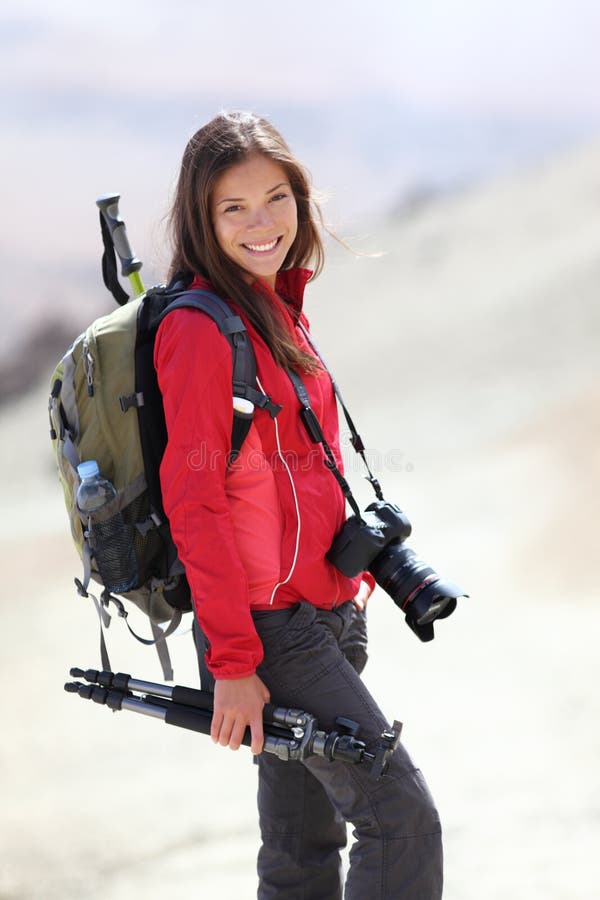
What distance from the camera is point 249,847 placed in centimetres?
383

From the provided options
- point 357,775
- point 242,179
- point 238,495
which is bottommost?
point 357,775

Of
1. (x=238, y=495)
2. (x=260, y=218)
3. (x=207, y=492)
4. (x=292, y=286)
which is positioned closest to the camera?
(x=207, y=492)

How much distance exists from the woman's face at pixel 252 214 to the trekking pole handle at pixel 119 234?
377 millimetres

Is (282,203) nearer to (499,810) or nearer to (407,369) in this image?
(499,810)

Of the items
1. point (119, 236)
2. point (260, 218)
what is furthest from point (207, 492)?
point (119, 236)

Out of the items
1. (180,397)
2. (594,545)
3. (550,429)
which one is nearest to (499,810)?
(180,397)

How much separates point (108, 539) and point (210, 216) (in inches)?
29.2

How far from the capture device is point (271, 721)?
2.27 metres

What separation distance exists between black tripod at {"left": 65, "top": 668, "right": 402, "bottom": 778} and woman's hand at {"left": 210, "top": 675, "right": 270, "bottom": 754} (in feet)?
0.08

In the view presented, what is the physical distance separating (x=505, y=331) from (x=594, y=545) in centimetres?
773

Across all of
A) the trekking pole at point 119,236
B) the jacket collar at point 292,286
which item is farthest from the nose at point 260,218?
the trekking pole at point 119,236

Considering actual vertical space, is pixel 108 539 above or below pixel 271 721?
above

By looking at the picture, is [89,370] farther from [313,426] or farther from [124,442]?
[313,426]

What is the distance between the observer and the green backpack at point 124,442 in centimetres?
237
